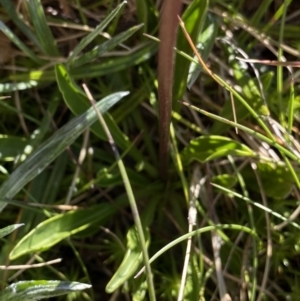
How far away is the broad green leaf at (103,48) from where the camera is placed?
2.69ft

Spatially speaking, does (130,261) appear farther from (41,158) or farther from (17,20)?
(17,20)

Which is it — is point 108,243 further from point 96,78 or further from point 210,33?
point 210,33

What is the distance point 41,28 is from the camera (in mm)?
874

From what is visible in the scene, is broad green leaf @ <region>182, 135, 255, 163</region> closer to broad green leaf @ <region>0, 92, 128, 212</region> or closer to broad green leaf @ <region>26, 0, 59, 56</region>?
broad green leaf @ <region>0, 92, 128, 212</region>

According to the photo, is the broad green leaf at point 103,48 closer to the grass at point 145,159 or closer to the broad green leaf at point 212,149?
the grass at point 145,159

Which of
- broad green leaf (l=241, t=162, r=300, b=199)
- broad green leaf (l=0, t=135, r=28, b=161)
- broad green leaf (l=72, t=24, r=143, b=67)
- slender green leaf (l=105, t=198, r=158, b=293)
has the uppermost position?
broad green leaf (l=72, t=24, r=143, b=67)

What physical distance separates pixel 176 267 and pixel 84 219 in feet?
0.59

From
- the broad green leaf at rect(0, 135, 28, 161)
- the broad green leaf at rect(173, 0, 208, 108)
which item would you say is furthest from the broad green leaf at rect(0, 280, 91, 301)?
the broad green leaf at rect(173, 0, 208, 108)

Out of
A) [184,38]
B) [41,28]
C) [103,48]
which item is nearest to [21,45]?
[41,28]

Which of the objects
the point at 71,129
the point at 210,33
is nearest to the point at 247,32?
the point at 210,33

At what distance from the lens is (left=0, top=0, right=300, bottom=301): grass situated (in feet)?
2.75

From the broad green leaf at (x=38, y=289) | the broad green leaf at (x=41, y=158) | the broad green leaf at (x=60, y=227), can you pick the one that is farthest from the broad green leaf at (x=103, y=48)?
the broad green leaf at (x=38, y=289)

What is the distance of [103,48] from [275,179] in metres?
0.35

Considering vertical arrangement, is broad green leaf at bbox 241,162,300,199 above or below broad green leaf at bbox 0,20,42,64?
below
